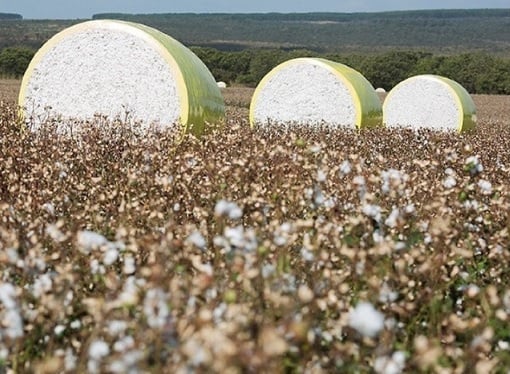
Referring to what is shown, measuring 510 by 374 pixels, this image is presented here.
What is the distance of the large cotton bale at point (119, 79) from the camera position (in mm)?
9836

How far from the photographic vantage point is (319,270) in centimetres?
360

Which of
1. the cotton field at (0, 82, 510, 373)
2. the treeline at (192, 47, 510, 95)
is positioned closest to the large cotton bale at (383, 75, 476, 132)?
the cotton field at (0, 82, 510, 373)

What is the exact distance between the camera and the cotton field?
7.53ft

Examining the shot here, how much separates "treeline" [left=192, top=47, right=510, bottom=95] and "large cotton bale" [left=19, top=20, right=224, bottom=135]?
4457 centimetres

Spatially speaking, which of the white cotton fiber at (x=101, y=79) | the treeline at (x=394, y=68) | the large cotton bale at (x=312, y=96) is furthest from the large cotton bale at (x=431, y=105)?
the treeline at (x=394, y=68)

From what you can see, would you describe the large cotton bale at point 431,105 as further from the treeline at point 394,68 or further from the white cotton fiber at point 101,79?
the treeline at point 394,68

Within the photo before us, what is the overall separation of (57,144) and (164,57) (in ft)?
8.05

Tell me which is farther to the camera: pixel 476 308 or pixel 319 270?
pixel 476 308

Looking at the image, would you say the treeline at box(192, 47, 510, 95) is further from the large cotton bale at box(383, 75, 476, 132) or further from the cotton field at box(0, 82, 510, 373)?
the cotton field at box(0, 82, 510, 373)

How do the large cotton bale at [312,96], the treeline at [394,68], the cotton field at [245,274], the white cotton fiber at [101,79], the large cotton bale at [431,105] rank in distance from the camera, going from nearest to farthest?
the cotton field at [245,274]
the white cotton fiber at [101,79]
the large cotton bale at [312,96]
the large cotton bale at [431,105]
the treeline at [394,68]

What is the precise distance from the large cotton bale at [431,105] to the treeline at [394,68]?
3594 cm

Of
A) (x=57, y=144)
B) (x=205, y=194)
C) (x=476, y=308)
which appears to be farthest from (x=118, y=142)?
(x=476, y=308)

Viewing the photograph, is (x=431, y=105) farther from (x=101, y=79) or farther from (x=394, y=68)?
(x=394, y=68)

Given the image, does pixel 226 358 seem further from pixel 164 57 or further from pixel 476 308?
pixel 164 57
